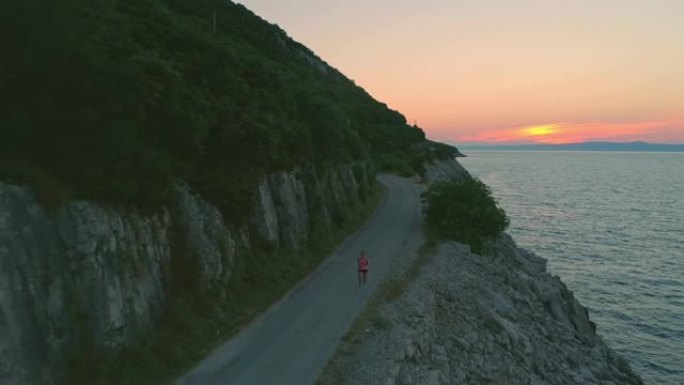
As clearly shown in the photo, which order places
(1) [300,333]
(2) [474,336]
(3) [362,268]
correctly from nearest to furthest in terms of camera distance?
(1) [300,333]
(2) [474,336]
(3) [362,268]

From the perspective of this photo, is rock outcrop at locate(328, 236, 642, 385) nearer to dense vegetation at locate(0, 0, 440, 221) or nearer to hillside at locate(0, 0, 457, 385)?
hillside at locate(0, 0, 457, 385)

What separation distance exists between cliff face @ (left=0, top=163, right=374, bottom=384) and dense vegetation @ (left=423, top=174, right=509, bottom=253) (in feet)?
68.9

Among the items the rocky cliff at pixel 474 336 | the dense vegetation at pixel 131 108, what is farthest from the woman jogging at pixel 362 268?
the dense vegetation at pixel 131 108

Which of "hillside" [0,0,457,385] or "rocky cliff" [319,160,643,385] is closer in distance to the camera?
"hillside" [0,0,457,385]

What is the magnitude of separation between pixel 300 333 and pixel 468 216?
23.2 m

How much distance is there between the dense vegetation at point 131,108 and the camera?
14977 millimetres

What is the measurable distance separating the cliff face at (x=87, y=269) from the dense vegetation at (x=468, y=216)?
21.0 meters

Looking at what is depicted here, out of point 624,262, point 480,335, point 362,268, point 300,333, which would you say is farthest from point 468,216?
point 624,262

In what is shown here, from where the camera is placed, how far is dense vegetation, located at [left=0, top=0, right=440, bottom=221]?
1498 centimetres

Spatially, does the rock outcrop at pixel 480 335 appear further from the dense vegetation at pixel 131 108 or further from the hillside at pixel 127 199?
the dense vegetation at pixel 131 108

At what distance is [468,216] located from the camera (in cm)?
4053

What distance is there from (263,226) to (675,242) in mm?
56709

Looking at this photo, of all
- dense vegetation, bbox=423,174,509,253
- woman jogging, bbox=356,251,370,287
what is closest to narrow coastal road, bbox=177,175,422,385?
woman jogging, bbox=356,251,370,287

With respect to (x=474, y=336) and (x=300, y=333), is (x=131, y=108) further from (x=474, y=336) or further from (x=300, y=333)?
(x=474, y=336)
